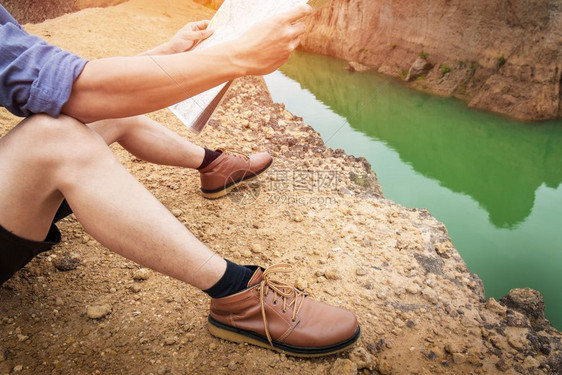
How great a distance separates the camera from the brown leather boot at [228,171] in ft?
5.62

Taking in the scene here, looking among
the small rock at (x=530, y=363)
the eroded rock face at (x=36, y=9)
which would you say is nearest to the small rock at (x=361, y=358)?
the small rock at (x=530, y=363)

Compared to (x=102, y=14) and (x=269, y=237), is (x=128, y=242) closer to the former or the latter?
(x=269, y=237)

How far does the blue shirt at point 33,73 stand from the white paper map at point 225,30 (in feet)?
1.22

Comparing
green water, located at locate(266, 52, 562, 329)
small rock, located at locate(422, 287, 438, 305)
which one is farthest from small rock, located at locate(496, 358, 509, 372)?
green water, located at locate(266, 52, 562, 329)

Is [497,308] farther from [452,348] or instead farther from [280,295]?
[280,295]

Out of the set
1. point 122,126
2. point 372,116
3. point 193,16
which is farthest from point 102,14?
point 122,126

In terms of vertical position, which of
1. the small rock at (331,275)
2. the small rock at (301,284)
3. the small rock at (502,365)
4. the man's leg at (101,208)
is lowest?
the small rock at (301,284)

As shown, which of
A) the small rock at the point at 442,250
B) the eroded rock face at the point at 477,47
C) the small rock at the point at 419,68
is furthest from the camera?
the small rock at the point at 419,68

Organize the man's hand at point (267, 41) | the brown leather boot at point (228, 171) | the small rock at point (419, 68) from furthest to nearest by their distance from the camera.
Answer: the small rock at point (419, 68)
the brown leather boot at point (228, 171)
the man's hand at point (267, 41)

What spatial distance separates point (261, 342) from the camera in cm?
112

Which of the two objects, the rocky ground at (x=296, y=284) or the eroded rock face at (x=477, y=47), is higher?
the eroded rock face at (x=477, y=47)

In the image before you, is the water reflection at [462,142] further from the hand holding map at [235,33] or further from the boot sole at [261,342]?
the hand holding map at [235,33]

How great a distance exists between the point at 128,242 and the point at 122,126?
0.59 m

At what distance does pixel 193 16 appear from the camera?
7.92 m
